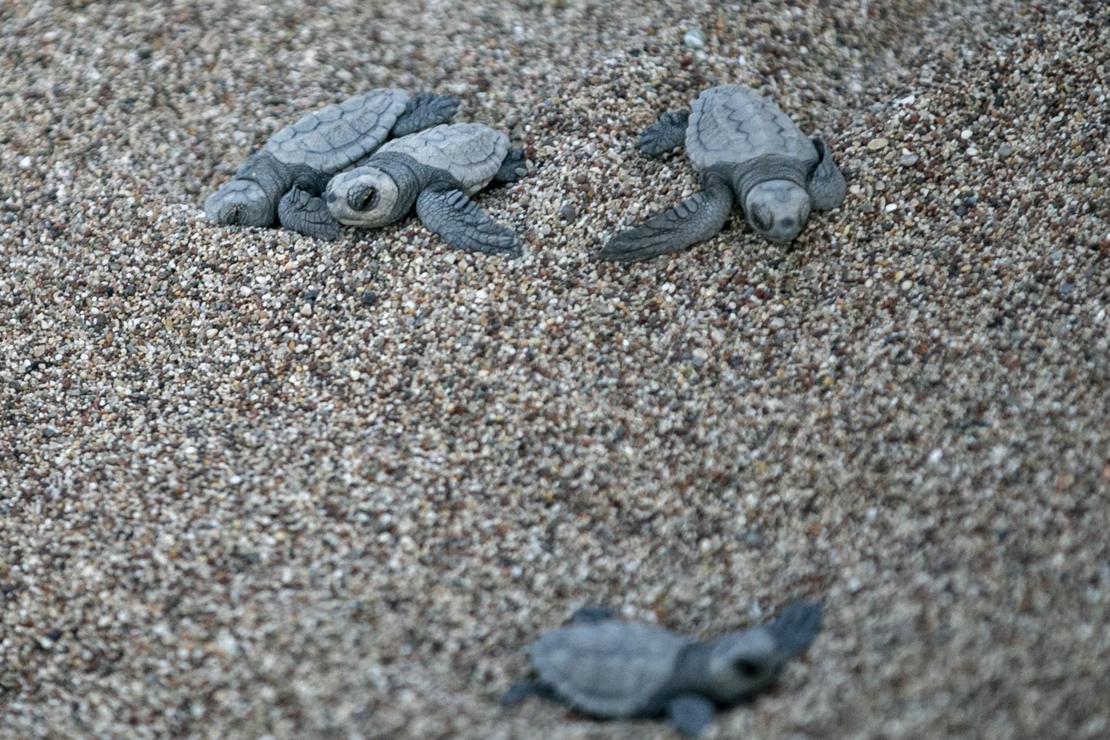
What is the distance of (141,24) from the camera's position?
148 inches

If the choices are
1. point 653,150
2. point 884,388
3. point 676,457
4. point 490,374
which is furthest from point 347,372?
point 884,388

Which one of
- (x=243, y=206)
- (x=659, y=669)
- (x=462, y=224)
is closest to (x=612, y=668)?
(x=659, y=669)

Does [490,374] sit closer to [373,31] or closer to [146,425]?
[146,425]

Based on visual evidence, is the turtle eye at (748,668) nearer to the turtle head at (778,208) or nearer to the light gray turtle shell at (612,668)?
the light gray turtle shell at (612,668)

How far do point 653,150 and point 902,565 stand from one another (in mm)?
1532

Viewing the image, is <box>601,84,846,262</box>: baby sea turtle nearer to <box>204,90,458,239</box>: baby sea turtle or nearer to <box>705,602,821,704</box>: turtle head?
<box>204,90,458,239</box>: baby sea turtle

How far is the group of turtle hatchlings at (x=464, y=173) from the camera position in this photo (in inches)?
114

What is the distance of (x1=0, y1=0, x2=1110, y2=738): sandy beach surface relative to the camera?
2098 mm

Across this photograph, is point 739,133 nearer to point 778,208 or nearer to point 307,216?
point 778,208

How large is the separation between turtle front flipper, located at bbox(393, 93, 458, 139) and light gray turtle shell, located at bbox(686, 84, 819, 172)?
0.80 meters

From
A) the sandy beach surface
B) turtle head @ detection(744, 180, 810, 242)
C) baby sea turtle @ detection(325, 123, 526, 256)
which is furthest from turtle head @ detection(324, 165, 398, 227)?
turtle head @ detection(744, 180, 810, 242)

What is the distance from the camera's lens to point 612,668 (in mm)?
1997

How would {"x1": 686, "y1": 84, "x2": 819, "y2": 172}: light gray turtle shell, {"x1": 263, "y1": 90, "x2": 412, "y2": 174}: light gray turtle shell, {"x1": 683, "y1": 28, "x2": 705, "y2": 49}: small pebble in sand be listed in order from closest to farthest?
{"x1": 686, "y1": 84, "x2": 819, "y2": 172}: light gray turtle shell → {"x1": 263, "y1": 90, "x2": 412, "y2": 174}: light gray turtle shell → {"x1": 683, "y1": 28, "x2": 705, "y2": 49}: small pebble in sand

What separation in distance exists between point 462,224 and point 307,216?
0.49m
